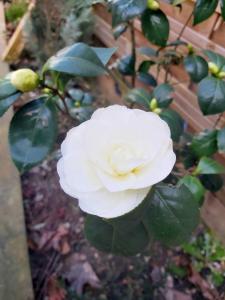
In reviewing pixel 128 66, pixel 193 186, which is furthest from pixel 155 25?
pixel 193 186

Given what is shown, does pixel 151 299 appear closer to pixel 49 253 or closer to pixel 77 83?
pixel 49 253

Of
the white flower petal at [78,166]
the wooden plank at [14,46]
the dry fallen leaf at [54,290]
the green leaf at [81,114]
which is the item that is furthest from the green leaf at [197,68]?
the wooden plank at [14,46]

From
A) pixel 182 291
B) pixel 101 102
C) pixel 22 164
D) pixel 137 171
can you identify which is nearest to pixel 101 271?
pixel 182 291

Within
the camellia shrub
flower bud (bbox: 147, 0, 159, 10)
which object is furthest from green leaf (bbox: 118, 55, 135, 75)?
flower bud (bbox: 147, 0, 159, 10)

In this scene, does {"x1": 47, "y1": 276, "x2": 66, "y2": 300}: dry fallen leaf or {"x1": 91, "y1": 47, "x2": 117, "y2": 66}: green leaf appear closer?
{"x1": 91, "y1": 47, "x2": 117, "y2": 66}: green leaf

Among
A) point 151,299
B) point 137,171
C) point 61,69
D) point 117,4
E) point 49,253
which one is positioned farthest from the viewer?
point 49,253

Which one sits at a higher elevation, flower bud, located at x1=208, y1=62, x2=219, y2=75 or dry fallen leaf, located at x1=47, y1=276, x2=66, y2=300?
flower bud, located at x1=208, y1=62, x2=219, y2=75

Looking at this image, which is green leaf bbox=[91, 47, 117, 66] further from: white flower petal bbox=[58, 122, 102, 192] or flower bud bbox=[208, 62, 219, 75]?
flower bud bbox=[208, 62, 219, 75]
